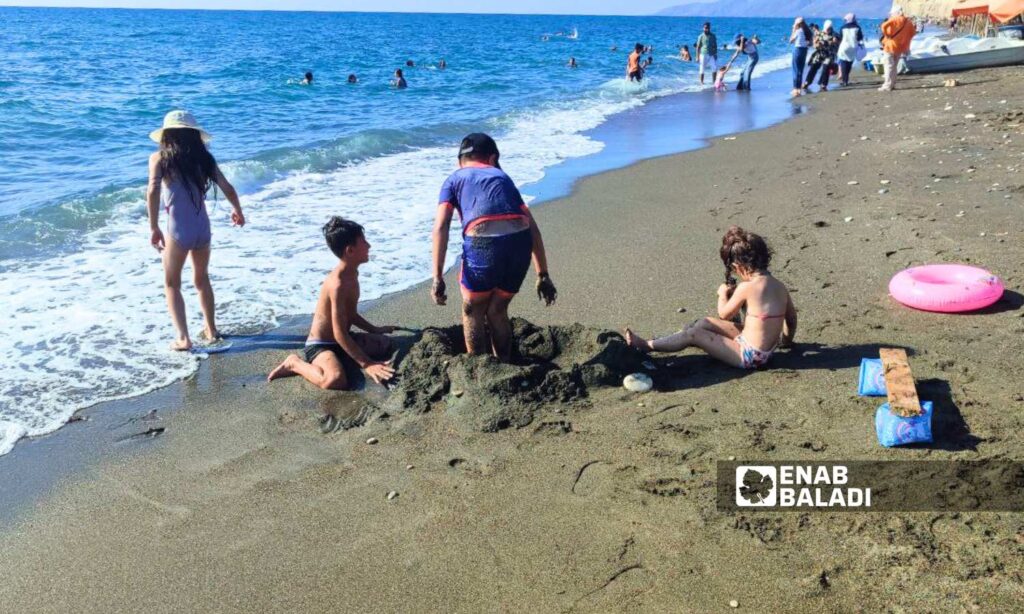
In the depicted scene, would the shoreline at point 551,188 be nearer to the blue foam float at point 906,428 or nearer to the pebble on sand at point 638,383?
the pebble on sand at point 638,383

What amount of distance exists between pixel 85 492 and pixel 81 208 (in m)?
6.22

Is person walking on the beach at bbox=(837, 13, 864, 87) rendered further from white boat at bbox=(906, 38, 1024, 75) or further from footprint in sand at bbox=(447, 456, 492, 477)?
footprint in sand at bbox=(447, 456, 492, 477)

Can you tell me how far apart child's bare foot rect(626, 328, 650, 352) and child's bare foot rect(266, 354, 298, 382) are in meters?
2.15

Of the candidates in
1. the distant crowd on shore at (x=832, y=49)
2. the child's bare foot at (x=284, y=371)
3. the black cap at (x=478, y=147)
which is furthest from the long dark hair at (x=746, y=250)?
the distant crowd on shore at (x=832, y=49)

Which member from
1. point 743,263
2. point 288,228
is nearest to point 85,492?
point 743,263

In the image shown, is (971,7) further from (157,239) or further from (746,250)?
(157,239)

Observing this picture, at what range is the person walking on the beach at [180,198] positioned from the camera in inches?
202

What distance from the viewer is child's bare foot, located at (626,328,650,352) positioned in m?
4.64

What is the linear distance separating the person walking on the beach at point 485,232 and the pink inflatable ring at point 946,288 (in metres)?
2.52

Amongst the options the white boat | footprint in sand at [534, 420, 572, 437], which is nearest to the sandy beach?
footprint in sand at [534, 420, 572, 437]

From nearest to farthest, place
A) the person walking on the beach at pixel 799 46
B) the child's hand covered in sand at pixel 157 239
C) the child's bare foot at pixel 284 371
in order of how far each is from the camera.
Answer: the child's bare foot at pixel 284 371 → the child's hand covered in sand at pixel 157 239 → the person walking on the beach at pixel 799 46

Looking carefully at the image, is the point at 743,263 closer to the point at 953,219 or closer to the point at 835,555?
the point at 835,555

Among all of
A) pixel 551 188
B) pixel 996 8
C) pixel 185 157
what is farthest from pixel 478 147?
pixel 996 8

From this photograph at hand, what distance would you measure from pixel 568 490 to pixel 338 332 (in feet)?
6.49
